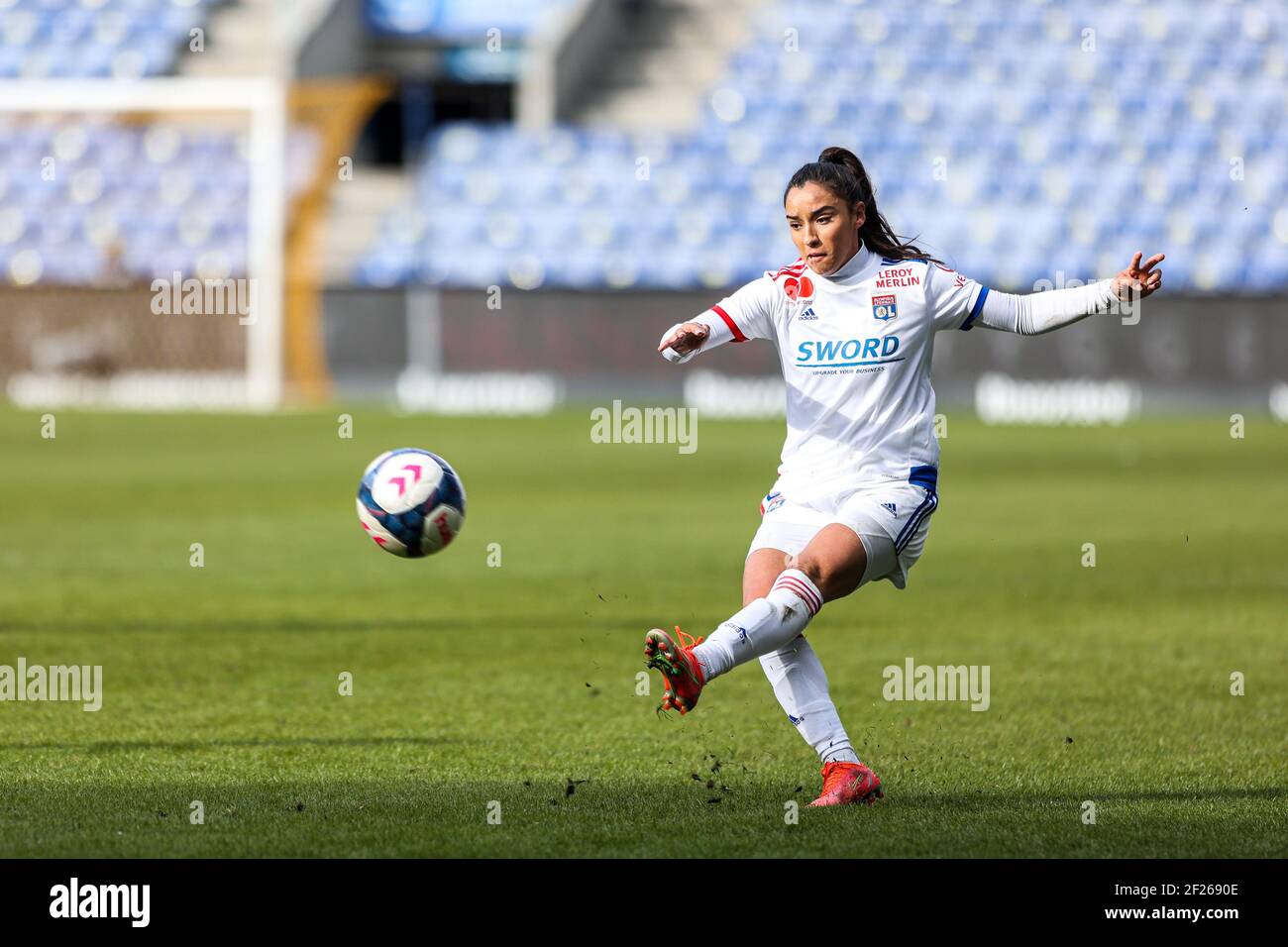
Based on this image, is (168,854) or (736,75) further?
(736,75)

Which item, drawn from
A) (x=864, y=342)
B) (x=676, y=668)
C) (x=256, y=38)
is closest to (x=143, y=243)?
(x=256, y=38)

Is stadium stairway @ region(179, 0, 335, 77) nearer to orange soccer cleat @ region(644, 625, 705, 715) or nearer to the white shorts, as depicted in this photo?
the white shorts

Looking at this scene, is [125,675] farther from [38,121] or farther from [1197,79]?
[1197,79]

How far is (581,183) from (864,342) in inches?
1056

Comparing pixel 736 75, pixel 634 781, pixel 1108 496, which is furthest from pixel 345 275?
pixel 634 781

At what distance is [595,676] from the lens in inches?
328

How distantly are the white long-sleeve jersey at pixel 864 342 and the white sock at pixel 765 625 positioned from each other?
421 millimetres

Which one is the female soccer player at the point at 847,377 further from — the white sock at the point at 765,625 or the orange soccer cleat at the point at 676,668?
the orange soccer cleat at the point at 676,668

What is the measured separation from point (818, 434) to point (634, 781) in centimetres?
125

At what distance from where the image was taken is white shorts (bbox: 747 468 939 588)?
543 cm

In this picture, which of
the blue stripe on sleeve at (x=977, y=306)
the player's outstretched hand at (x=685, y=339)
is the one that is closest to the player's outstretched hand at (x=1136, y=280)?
the blue stripe on sleeve at (x=977, y=306)


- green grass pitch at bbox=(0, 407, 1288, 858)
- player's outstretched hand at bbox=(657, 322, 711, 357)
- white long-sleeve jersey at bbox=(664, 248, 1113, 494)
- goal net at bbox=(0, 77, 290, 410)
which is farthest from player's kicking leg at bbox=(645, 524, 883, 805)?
goal net at bbox=(0, 77, 290, 410)

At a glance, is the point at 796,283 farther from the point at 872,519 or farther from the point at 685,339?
the point at 872,519

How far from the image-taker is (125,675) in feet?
26.4
